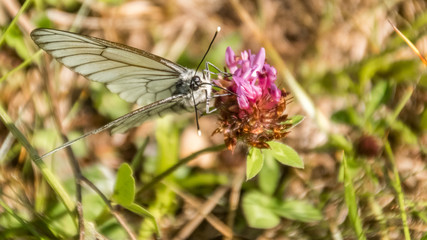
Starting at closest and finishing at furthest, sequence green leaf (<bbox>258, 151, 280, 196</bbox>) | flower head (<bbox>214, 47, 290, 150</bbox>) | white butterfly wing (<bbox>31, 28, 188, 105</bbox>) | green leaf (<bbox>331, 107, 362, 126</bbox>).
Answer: white butterfly wing (<bbox>31, 28, 188, 105</bbox>)
flower head (<bbox>214, 47, 290, 150</bbox>)
green leaf (<bbox>258, 151, 280, 196</bbox>)
green leaf (<bbox>331, 107, 362, 126</bbox>)

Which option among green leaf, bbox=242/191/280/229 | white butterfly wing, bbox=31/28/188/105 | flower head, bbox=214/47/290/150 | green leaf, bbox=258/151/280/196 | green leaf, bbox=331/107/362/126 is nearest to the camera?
white butterfly wing, bbox=31/28/188/105

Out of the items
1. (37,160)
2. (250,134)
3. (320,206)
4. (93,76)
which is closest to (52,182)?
(37,160)

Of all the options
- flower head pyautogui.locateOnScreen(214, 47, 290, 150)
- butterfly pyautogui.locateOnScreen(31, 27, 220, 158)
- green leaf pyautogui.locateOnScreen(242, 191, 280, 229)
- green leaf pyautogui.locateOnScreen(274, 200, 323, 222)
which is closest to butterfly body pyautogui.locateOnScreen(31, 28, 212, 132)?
butterfly pyautogui.locateOnScreen(31, 27, 220, 158)

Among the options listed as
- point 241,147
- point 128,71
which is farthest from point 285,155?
point 241,147

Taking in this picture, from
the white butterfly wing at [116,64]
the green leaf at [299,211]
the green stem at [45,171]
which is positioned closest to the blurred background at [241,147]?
the green leaf at [299,211]

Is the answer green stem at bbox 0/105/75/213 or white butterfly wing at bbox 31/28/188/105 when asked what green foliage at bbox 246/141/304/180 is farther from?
green stem at bbox 0/105/75/213

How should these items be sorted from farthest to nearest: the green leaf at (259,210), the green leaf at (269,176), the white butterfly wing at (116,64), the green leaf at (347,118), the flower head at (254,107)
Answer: the green leaf at (347,118), the green leaf at (269,176), the green leaf at (259,210), the flower head at (254,107), the white butterfly wing at (116,64)

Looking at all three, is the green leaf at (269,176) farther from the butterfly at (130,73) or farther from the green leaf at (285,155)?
the butterfly at (130,73)
